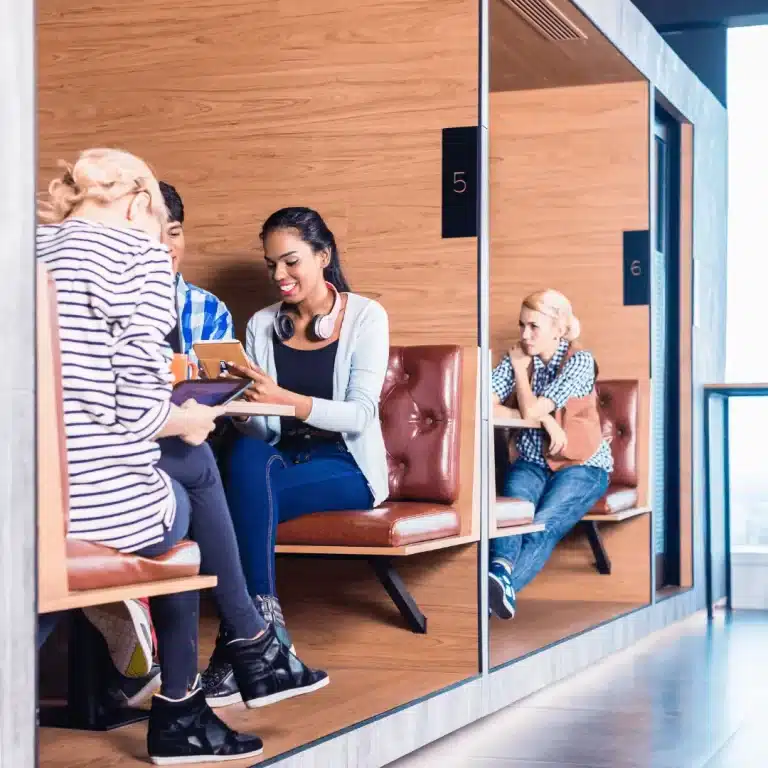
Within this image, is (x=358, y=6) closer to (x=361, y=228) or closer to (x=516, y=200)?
(x=361, y=228)

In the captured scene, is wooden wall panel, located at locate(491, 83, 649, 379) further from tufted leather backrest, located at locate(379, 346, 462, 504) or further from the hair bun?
tufted leather backrest, located at locate(379, 346, 462, 504)

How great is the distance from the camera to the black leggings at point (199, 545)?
8.00 ft

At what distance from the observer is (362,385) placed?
3.48 meters

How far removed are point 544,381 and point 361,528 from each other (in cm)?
188

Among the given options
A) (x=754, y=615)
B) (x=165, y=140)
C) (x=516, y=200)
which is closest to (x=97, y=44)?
(x=165, y=140)

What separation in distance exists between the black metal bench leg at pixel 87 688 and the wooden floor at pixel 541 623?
1225 mm

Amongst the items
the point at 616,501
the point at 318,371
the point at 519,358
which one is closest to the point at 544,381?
the point at 519,358

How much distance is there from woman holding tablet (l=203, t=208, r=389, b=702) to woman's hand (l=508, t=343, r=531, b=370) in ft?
4.72

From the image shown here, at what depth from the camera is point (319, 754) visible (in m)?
2.69

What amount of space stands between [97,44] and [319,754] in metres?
2.37

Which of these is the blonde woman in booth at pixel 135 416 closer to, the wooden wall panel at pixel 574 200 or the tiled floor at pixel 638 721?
the tiled floor at pixel 638 721

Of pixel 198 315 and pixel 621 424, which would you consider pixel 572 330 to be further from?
pixel 198 315

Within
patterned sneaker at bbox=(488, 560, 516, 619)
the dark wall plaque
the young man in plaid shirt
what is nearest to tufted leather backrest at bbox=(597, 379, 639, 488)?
the dark wall plaque

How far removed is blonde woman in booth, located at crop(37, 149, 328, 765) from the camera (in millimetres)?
2123
